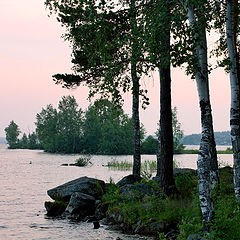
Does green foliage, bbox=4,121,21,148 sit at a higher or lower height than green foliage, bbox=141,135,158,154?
higher

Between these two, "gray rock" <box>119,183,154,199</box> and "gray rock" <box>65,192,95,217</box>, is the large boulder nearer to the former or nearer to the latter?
"gray rock" <box>65,192,95,217</box>

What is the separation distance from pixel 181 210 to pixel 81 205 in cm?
552

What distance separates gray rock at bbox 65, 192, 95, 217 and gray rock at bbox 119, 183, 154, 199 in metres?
1.52

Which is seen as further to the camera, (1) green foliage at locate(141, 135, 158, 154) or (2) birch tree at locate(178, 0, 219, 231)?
(1) green foliage at locate(141, 135, 158, 154)

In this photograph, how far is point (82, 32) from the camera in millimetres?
11555

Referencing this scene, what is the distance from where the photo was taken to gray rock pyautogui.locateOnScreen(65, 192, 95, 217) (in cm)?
1578

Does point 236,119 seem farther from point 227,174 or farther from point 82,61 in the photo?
point 82,61

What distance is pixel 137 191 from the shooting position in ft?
48.5

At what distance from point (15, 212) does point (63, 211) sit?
105 inches

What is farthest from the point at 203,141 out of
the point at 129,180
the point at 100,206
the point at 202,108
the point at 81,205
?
the point at 129,180

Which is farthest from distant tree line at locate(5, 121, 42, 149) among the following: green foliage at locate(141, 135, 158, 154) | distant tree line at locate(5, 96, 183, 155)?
green foliage at locate(141, 135, 158, 154)

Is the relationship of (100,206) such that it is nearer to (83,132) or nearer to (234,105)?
A: (234,105)

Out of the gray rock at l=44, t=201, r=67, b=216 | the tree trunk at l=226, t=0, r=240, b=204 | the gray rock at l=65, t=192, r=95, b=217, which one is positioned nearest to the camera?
the tree trunk at l=226, t=0, r=240, b=204

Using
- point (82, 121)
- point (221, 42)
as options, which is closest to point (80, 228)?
point (221, 42)
